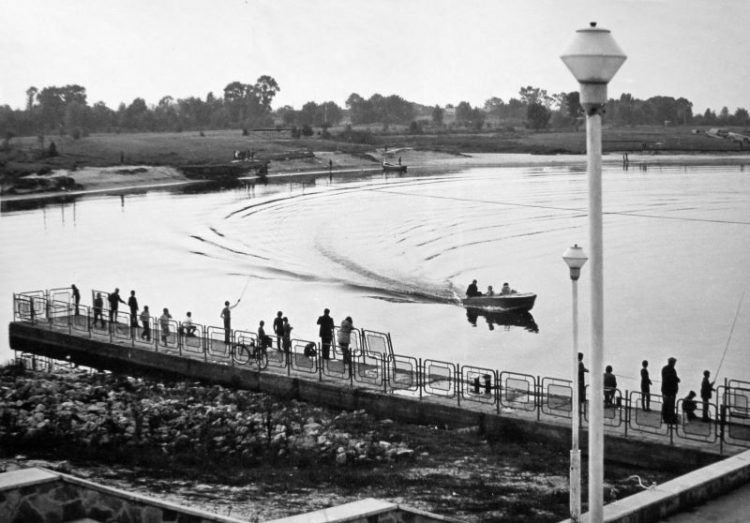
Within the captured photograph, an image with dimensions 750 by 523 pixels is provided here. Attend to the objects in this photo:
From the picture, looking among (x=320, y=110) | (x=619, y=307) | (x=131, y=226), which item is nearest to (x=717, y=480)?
(x=619, y=307)

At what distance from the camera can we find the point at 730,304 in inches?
1523

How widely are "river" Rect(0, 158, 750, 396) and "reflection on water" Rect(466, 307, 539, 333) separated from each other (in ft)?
0.32

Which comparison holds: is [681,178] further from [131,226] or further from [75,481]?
[75,481]

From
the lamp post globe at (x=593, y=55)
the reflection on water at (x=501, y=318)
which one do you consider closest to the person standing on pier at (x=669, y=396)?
the lamp post globe at (x=593, y=55)

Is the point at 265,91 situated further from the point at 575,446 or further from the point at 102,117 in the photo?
the point at 575,446

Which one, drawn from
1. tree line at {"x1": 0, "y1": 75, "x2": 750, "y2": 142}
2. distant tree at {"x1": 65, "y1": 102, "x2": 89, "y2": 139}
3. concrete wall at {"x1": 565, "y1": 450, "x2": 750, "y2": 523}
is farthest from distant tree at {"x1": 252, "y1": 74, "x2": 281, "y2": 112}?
concrete wall at {"x1": 565, "y1": 450, "x2": 750, "y2": 523}

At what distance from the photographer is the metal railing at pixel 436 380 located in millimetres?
16406

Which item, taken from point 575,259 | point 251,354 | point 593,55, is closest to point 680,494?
point 575,259

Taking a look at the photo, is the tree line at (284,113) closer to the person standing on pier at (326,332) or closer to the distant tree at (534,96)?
the distant tree at (534,96)

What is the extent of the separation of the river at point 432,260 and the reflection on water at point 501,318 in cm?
10

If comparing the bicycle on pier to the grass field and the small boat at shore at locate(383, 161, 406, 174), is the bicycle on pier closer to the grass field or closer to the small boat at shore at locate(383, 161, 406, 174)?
the grass field

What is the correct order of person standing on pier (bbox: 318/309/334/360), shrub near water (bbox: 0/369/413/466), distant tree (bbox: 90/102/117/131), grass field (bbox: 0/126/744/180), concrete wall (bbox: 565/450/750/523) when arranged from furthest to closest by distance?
distant tree (bbox: 90/102/117/131), grass field (bbox: 0/126/744/180), person standing on pier (bbox: 318/309/334/360), shrub near water (bbox: 0/369/413/466), concrete wall (bbox: 565/450/750/523)

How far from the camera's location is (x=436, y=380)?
20500mm

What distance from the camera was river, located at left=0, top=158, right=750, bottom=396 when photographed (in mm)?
32344
